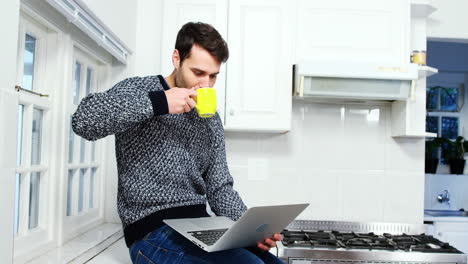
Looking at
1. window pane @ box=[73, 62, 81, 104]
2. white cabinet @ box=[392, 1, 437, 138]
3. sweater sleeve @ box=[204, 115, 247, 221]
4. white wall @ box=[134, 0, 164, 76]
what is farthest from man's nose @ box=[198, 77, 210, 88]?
white cabinet @ box=[392, 1, 437, 138]

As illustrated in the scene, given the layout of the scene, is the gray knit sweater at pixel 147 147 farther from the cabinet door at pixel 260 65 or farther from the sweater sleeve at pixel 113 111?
the cabinet door at pixel 260 65

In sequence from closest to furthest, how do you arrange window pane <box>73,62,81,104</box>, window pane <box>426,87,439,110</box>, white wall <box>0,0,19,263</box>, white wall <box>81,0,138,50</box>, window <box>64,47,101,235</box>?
white wall <box>0,0,19,263</box>, white wall <box>81,0,138,50</box>, window <box>64,47,101,235</box>, window pane <box>73,62,81,104</box>, window pane <box>426,87,439,110</box>

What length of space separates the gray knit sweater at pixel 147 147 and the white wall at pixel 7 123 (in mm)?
209

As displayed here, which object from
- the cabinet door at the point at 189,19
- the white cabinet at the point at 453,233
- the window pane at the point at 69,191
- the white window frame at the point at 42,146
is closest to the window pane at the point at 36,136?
the white window frame at the point at 42,146

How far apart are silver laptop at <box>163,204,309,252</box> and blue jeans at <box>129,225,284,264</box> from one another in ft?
0.12

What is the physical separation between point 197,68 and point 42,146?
A: 30.7 inches

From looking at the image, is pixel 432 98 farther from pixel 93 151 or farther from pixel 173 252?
pixel 173 252

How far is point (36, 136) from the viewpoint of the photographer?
1.96 m

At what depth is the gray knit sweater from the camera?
4.47 ft

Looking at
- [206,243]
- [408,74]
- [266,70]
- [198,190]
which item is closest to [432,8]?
[408,74]

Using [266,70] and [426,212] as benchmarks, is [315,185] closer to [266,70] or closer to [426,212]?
[266,70]

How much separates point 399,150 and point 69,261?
2092 millimetres

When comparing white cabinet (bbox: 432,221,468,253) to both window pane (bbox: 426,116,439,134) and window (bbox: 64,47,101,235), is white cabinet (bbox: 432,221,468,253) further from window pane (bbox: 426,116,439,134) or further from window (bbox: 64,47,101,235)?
window (bbox: 64,47,101,235)

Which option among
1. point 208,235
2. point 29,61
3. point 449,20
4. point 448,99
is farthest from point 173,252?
point 448,99
